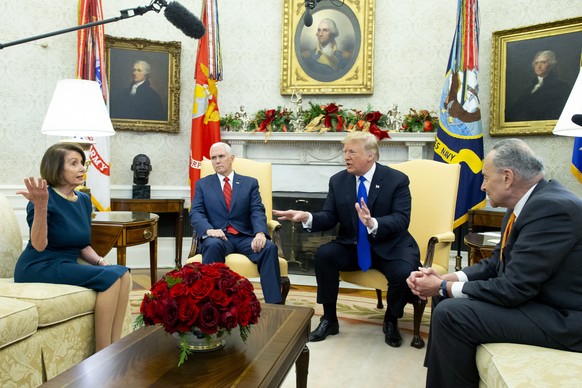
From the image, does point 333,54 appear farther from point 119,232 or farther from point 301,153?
point 119,232

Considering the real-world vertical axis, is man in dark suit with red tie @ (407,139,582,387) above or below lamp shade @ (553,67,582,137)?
below

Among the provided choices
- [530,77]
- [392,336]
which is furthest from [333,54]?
[392,336]

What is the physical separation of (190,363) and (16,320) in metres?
1.02

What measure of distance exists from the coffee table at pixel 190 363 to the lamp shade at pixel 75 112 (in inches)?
78.0

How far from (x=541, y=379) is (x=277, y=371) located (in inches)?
34.3

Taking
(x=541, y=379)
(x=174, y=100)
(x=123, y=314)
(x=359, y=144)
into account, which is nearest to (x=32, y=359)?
(x=123, y=314)

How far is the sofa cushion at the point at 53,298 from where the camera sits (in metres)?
2.47

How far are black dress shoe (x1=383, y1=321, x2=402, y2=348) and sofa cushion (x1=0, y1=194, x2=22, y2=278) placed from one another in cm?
252

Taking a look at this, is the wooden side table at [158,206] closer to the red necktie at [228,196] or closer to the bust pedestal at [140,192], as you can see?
the bust pedestal at [140,192]

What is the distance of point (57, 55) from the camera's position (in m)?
5.71

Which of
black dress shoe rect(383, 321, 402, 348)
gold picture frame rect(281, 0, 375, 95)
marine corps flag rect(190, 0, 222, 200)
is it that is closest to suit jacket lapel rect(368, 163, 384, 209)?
black dress shoe rect(383, 321, 402, 348)

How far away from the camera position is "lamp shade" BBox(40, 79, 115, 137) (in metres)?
3.50

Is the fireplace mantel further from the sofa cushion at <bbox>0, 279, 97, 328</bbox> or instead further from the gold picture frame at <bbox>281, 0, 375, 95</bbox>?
the sofa cushion at <bbox>0, 279, 97, 328</bbox>

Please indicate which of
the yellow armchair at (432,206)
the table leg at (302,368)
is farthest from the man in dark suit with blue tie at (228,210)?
the table leg at (302,368)
